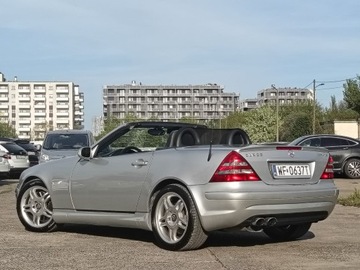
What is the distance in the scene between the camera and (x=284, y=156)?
6.71 meters

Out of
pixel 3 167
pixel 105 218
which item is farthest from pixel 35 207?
pixel 3 167

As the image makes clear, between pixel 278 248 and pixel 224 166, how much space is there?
3.96 feet

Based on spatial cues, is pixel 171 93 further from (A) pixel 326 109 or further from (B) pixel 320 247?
(B) pixel 320 247

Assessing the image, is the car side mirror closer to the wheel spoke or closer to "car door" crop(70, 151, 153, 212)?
"car door" crop(70, 151, 153, 212)

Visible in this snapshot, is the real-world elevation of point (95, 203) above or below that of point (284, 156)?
below

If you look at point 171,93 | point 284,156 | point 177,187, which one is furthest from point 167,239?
point 171,93

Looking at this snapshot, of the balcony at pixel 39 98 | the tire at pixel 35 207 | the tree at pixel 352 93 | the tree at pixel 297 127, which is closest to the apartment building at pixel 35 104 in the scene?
the balcony at pixel 39 98

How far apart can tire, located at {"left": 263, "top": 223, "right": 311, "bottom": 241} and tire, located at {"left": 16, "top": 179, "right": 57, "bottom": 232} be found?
110 inches

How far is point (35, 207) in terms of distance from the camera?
830cm

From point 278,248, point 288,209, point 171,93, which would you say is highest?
point 171,93

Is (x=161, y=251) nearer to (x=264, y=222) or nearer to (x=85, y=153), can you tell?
(x=264, y=222)

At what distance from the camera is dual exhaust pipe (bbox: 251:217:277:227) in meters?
6.41

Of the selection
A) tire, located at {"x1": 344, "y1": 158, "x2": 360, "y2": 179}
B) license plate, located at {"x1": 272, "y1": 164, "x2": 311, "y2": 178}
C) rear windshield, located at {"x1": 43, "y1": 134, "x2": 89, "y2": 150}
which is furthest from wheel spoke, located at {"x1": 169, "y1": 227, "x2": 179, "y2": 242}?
tire, located at {"x1": 344, "y1": 158, "x2": 360, "y2": 179}

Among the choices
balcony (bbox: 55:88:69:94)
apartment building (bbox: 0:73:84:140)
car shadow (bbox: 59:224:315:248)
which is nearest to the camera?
car shadow (bbox: 59:224:315:248)
